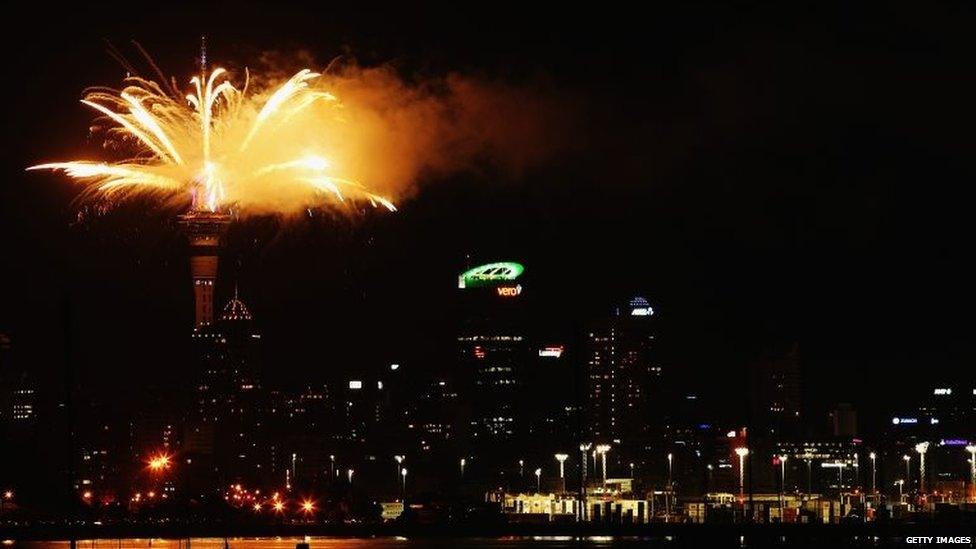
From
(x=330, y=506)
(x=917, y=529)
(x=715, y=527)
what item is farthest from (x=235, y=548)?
(x=330, y=506)

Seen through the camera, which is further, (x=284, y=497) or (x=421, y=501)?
(x=284, y=497)

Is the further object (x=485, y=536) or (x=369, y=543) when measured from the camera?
(x=485, y=536)

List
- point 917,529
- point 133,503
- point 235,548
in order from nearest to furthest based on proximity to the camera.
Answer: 1. point 235,548
2. point 917,529
3. point 133,503

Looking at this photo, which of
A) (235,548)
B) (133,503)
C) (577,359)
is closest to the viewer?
(235,548)

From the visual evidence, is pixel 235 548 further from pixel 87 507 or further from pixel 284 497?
pixel 284 497

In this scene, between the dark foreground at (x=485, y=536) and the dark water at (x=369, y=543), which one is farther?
the dark foreground at (x=485, y=536)

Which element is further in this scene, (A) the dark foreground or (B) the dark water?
(A) the dark foreground

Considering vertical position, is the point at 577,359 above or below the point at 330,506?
above
